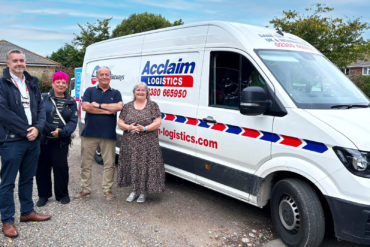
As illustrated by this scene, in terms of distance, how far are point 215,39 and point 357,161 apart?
7.28 ft

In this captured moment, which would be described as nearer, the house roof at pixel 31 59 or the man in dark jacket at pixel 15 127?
the man in dark jacket at pixel 15 127

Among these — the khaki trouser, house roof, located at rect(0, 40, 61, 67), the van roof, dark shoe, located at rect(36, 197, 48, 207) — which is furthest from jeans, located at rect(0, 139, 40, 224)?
house roof, located at rect(0, 40, 61, 67)

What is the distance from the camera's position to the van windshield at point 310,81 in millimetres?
3434

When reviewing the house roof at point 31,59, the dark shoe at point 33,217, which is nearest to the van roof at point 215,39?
the dark shoe at point 33,217

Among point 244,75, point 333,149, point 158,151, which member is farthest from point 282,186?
point 158,151

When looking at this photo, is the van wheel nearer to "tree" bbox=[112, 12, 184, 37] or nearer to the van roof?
the van roof

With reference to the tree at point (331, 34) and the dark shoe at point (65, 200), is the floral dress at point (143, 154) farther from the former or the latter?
the tree at point (331, 34)

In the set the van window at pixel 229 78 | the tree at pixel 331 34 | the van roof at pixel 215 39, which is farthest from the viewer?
the tree at pixel 331 34

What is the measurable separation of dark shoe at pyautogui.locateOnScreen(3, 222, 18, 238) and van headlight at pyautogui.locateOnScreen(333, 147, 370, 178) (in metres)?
3.38

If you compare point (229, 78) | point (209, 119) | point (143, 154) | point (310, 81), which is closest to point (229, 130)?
point (209, 119)

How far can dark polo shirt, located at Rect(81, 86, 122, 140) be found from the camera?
15.1ft

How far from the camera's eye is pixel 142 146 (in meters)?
4.50

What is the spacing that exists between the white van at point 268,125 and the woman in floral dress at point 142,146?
0.36 metres

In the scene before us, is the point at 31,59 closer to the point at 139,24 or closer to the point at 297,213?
the point at 139,24
